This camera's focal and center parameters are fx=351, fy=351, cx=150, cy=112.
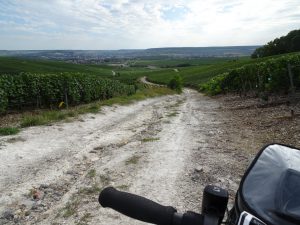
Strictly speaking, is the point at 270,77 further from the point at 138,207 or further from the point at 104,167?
the point at 138,207

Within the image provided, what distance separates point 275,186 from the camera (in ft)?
4.83

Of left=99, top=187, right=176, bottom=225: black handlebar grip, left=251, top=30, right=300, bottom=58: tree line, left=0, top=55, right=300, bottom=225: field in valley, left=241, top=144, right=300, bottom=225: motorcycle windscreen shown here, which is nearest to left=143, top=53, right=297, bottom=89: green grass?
left=251, top=30, right=300, bottom=58: tree line

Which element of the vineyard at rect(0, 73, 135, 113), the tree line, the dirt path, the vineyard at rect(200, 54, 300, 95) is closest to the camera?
the dirt path

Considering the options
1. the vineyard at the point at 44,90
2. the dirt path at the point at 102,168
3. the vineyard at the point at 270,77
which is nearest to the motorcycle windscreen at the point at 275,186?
the dirt path at the point at 102,168

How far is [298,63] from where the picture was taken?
17.6 metres

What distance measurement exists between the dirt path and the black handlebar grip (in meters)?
3.81

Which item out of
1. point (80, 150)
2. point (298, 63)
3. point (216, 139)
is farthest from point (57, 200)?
point (298, 63)

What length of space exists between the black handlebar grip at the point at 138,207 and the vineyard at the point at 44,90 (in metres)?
19.1

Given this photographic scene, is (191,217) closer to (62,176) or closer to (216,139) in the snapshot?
(62,176)

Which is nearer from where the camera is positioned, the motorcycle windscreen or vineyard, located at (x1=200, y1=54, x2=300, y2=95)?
the motorcycle windscreen

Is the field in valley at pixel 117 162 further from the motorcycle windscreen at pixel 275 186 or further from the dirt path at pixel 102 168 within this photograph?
the motorcycle windscreen at pixel 275 186

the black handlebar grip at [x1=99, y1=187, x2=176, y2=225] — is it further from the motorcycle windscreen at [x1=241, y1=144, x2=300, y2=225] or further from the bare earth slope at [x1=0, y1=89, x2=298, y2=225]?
the bare earth slope at [x1=0, y1=89, x2=298, y2=225]

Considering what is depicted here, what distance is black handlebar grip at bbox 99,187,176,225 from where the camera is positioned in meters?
1.36

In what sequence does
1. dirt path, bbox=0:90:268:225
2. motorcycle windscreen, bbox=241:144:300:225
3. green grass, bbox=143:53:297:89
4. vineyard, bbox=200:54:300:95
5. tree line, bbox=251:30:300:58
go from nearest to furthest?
motorcycle windscreen, bbox=241:144:300:225, dirt path, bbox=0:90:268:225, vineyard, bbox=200:54:300:95, green grass, bbox=143:53:297:89, tree line, bbox=251:30:300:58
